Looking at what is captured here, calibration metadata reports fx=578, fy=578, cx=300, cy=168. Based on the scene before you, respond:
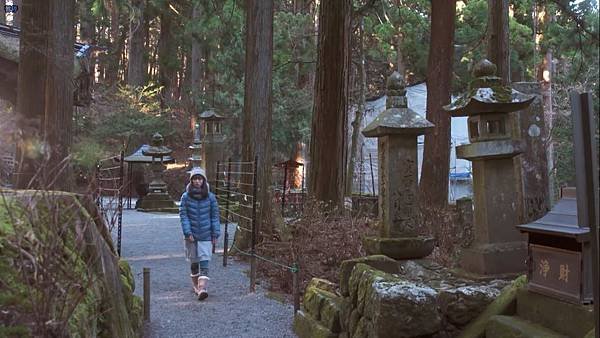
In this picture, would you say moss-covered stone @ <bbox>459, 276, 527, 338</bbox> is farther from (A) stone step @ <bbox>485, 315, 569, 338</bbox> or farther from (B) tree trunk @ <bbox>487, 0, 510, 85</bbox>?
(B) tree trunk @ <bbox>487, 0, 510, 85</bbox>

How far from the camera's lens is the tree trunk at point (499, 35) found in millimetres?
11625

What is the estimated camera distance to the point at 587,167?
1.98 meters

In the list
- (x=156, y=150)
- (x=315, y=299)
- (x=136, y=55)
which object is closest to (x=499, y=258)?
(x=315, y=299)

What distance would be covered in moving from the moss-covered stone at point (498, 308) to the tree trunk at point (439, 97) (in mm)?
7710

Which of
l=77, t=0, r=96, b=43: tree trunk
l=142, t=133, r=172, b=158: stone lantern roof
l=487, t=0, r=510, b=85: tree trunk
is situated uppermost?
l=77, t=0, r=96, b=43: tree trunk

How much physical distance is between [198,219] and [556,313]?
4.88 m

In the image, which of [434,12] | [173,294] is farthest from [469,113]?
[434,12]

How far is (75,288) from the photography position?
2.84 m

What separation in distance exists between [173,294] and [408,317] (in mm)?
4596

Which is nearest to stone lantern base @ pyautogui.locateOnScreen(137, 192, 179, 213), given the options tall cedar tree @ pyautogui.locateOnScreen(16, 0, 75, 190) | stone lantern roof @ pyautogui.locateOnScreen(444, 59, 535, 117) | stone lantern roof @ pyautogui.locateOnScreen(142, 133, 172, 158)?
stone lantern roof @ pyautogui.locateOnScreen(142, 133, 172, 158)

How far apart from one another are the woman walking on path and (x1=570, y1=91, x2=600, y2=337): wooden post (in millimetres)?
5852

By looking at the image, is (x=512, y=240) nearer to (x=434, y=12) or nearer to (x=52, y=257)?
(x=52, y=257)

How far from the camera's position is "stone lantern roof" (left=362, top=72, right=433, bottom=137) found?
5426 mm

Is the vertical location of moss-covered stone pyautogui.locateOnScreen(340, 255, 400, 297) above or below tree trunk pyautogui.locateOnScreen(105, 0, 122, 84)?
below
